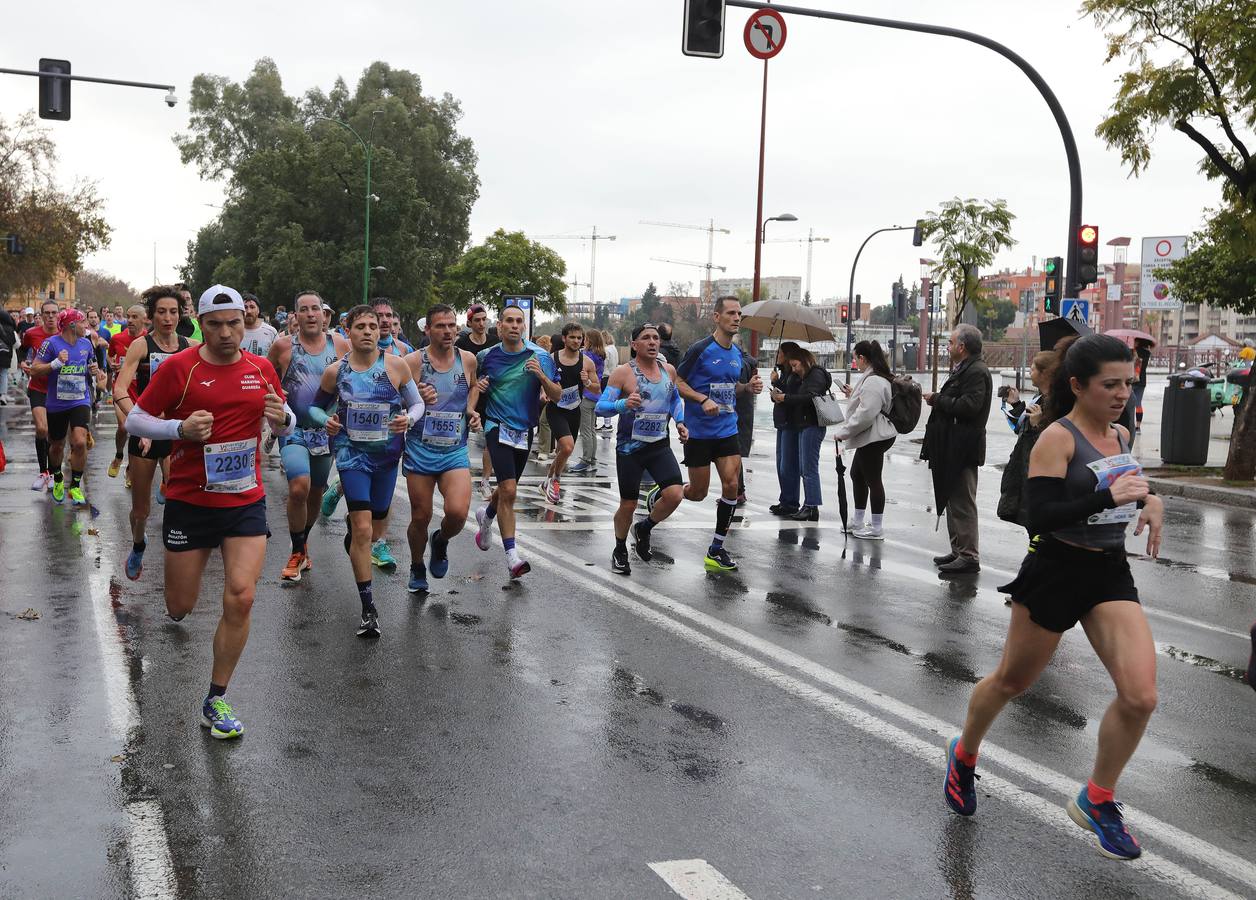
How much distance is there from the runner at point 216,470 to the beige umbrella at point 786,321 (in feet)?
27.9

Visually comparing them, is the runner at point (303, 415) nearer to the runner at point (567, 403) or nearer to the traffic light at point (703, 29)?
the runner at point (567, 403)

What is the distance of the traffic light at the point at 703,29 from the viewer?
14.7m

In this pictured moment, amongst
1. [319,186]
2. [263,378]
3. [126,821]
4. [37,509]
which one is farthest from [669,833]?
[319,186]

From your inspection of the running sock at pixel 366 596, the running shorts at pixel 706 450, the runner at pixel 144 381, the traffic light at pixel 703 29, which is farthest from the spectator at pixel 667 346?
the running sock at pixel 366 596

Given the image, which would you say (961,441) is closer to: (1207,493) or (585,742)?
(585,742)

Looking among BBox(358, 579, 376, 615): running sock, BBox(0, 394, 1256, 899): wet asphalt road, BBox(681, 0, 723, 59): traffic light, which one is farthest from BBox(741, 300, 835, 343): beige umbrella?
BBox(358, 579, 376, 615): running sock

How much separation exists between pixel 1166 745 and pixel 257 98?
240 feet

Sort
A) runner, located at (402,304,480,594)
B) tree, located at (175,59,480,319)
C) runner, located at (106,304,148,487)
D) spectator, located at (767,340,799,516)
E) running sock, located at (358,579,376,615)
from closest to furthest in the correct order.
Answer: running sock, located at (358,579,376,615), runner, located at (402,304,480,594), runner, located at (106,304,148,487), spectator, located at (767,340,799,516), tree, located at (175,59,480,319)

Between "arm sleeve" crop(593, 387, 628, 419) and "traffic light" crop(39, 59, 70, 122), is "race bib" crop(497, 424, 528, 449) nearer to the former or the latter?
"arm sleeve" crop(593, 387, 628, 419)

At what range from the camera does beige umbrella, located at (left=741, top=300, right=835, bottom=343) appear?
13.6 metres

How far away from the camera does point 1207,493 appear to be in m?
15.9

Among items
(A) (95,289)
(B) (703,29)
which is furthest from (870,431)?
(A) (95,289)

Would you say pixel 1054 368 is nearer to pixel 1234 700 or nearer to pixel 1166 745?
pixel 1166 745

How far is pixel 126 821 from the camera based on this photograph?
4.40 metres
